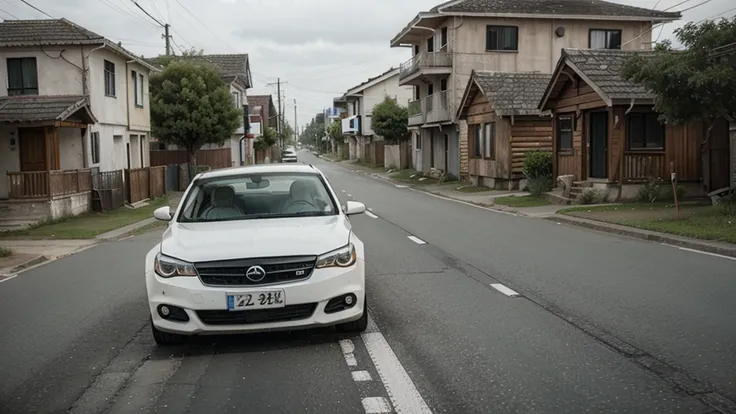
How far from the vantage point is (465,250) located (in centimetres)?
1286

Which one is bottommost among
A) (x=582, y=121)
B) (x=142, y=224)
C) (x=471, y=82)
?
(x=142, y=224)

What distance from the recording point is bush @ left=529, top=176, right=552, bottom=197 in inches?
986

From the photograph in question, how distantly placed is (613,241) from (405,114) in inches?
1659

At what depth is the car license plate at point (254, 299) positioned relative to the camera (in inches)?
239

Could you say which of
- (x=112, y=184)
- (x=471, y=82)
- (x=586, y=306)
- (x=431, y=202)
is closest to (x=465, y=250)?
(x=586, y=306)

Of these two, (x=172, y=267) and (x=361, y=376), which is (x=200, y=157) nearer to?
(x=172, y=267)

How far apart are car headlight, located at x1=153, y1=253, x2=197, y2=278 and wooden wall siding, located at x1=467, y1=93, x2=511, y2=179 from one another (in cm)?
2447

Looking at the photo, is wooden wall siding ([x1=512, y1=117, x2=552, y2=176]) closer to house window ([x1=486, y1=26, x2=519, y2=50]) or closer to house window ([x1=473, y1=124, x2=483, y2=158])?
house window ([x1=473, y1=124, x2=483, y2=158])

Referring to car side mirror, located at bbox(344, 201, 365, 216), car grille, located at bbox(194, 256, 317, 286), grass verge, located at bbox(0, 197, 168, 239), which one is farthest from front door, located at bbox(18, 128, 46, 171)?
car grille, located at bbox(194, 256, 317, 286)

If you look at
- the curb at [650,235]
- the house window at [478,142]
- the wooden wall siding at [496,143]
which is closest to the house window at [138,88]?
the wooden wall siding at [496,143]

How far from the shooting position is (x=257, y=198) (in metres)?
8.08

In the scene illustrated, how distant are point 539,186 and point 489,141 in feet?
22.9

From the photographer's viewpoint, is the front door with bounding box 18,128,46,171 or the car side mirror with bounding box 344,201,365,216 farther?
the front door with bounding box 18,128,46,171

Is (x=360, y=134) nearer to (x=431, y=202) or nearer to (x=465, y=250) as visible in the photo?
(x=431, y=202)
